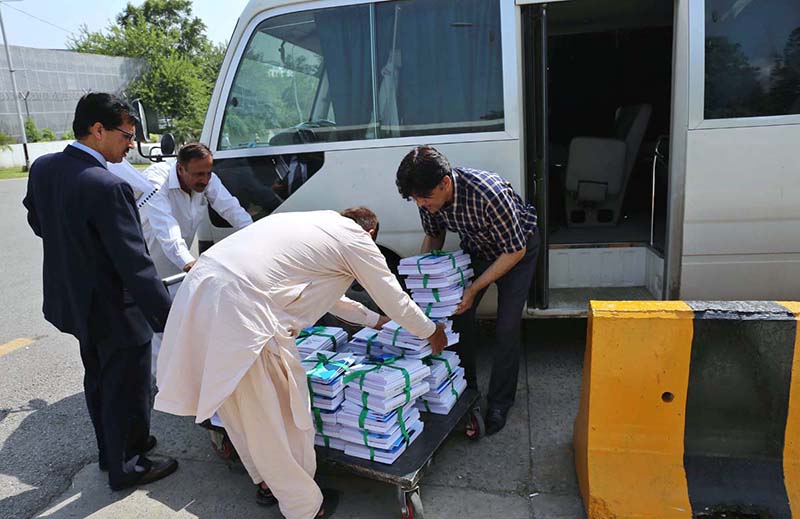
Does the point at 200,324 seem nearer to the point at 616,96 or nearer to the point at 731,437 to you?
the point at 731,437

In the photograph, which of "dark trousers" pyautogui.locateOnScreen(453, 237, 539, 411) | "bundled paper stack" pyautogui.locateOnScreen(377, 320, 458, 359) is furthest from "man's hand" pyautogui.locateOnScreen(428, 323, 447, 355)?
"dark trousers" pyautogui.locateOnScreen(453, 237, 539, 411)

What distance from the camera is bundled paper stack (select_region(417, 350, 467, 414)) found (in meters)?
3.17

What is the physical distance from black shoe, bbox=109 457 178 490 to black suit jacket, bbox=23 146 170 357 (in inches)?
28.3

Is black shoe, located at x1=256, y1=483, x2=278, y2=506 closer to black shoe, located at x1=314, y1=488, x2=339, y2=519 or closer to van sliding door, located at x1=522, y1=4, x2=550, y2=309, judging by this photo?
black shoe, located at x1=314, y1=488, x2=339, y2=519

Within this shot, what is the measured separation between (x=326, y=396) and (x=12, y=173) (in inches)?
952

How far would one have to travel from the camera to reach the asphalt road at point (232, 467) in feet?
9.68

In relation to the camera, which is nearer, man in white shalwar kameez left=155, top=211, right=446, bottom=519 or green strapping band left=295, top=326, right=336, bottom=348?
man in white shalwar kameez left=155, top=211, right=446, bottom=519

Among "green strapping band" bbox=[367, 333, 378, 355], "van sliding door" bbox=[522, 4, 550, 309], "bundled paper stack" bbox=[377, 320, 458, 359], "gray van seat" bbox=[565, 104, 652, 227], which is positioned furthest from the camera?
"gray van seat" bbox=[565, 104, 652, 227]

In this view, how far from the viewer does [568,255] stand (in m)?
4.29

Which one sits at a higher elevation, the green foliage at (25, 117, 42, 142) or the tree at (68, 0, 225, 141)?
the tree at (68, 0, 225, 141)

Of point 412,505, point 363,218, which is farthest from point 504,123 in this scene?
point 412,505

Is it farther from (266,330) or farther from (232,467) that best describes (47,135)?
(266,330)

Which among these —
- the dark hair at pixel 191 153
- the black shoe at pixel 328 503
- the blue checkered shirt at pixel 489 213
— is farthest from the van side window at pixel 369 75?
the black shoe at pixel 328 503

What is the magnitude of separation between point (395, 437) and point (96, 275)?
5.42ft
